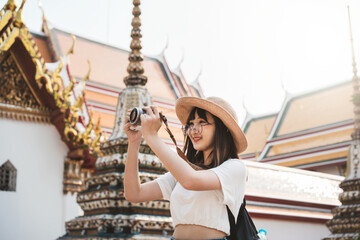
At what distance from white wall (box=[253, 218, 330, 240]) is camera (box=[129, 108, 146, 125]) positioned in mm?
5327

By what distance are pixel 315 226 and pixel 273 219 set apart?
3.73 feet

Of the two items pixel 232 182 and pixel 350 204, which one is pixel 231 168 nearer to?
pixel 232 182

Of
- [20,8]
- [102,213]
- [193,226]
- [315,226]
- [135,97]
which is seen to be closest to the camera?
[193,226]

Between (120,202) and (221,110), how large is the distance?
2251 mm

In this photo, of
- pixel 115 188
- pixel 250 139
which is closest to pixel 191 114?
pixel 115 188

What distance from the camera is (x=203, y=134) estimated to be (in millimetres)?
2072

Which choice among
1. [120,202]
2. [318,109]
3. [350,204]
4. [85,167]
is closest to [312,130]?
[318,109]

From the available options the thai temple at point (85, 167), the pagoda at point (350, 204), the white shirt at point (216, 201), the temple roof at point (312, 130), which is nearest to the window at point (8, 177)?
the thai temple at point (85, 167)

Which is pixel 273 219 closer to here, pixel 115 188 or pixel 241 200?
pixel 115 188

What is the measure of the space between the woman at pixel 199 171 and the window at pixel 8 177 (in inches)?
158

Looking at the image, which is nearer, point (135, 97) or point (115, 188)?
point (115, 188)

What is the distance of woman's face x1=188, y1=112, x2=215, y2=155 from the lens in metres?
2.07

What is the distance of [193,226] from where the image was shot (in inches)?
75.1

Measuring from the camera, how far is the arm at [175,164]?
179 cm
